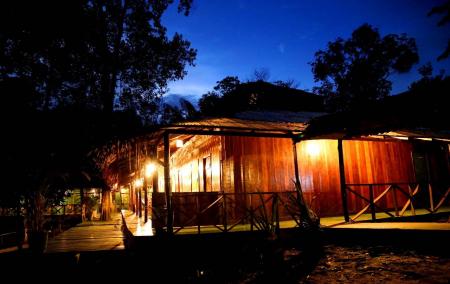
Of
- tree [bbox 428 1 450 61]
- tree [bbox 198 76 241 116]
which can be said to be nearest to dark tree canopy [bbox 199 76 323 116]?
tree [bbox 198 76 241 116]

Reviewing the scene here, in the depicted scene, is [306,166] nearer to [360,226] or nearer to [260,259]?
[360,226]

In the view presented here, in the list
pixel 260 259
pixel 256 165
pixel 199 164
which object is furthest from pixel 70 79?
pixel 260 259

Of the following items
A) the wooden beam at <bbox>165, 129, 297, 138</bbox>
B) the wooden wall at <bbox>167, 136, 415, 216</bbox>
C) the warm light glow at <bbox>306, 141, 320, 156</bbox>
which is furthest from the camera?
the warm light glow at <bbox>306, 141, 320, 156</bbox>

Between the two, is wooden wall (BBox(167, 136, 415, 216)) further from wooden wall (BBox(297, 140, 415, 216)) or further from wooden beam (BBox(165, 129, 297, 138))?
wooden beam (BBox(165, 129, 297, 138))

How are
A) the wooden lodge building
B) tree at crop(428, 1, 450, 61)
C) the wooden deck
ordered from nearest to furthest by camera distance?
tree at crop(428, 1, 450, 61) < the wooden deck < the wooden lodge building

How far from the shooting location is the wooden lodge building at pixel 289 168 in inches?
408

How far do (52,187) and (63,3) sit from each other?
9394 mm

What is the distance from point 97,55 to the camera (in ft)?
74.5

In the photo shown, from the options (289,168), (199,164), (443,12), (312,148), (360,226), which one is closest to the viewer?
(443,12)

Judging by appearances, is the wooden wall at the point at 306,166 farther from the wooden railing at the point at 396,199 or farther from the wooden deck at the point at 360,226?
the wooden deck at the point at 360,226

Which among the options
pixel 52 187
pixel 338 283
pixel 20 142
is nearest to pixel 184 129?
pixel 338 283

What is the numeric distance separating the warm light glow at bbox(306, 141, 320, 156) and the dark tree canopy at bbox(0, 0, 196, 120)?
42.6 feet

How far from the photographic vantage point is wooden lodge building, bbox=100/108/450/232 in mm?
10352

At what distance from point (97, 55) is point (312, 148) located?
16.7 metres
